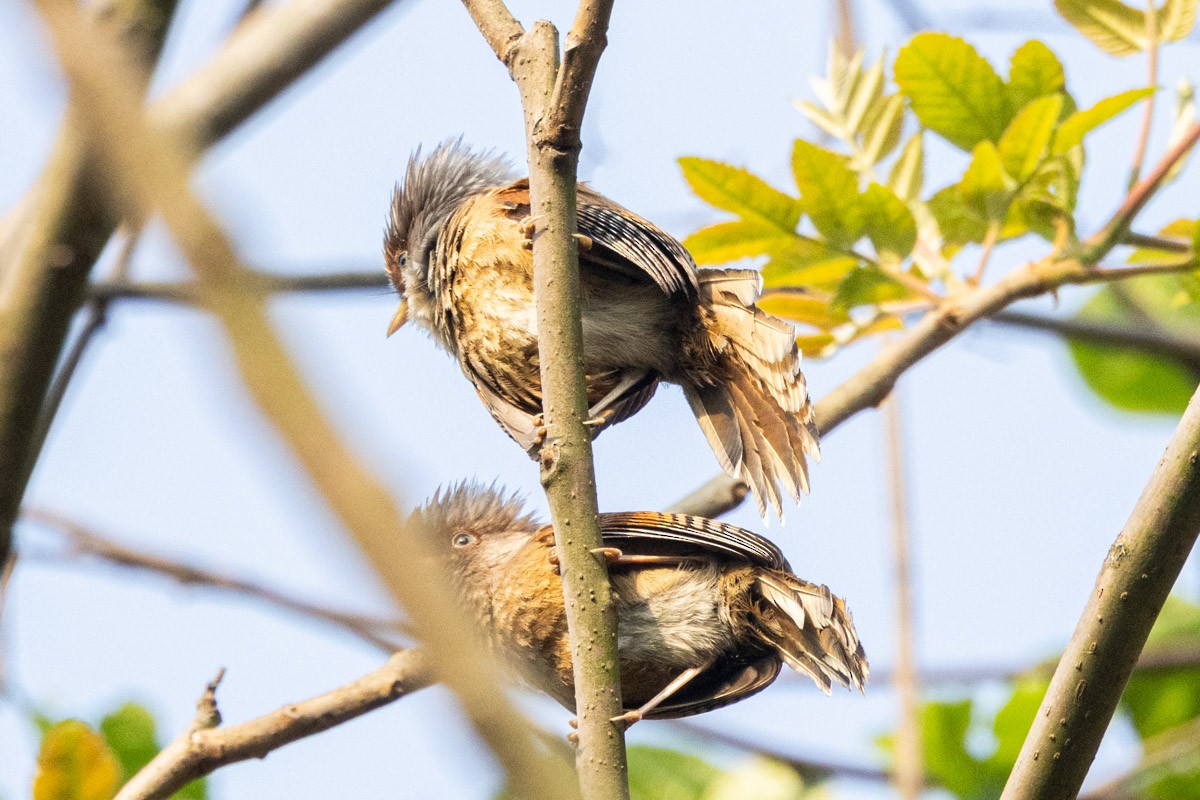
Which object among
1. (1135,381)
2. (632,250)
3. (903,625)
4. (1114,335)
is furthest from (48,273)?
(1135,381)

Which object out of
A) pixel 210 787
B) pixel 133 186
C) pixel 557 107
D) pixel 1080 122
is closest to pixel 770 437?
pixel 1080 122

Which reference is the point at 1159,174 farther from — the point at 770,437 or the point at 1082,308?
the point at 1082,308

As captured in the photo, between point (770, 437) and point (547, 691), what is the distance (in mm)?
1066

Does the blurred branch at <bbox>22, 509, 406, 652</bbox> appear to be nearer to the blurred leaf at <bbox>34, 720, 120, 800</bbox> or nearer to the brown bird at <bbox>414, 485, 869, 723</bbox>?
the brown bird at <bbox>414, 485, 869, 723</bbox>

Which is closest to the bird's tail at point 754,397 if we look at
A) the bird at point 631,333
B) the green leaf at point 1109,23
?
the bird at point 631,333

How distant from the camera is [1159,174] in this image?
3.46 meters

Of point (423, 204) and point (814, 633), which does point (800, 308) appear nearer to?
point (814, 633)

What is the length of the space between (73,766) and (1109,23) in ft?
11.0

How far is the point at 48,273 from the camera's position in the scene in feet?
9.84

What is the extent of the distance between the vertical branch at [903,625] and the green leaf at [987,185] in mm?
662

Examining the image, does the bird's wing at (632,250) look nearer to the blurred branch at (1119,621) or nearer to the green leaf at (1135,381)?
the blurred branch at (1119,621)

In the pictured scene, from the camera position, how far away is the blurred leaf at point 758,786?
3.88 meters

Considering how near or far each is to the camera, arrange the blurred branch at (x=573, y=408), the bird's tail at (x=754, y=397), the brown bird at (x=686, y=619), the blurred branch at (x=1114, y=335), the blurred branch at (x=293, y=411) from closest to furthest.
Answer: the blurred branch at (x=293, y=411) < the blurred branch at (x=573, y=408) < the brown bird at (x=686, y=619) < the bird's tail at (x=754, y=397) < the blurred branch at (x=1114, y=335)

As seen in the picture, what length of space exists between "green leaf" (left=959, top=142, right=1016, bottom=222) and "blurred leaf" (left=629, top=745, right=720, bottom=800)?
6.50 ft
